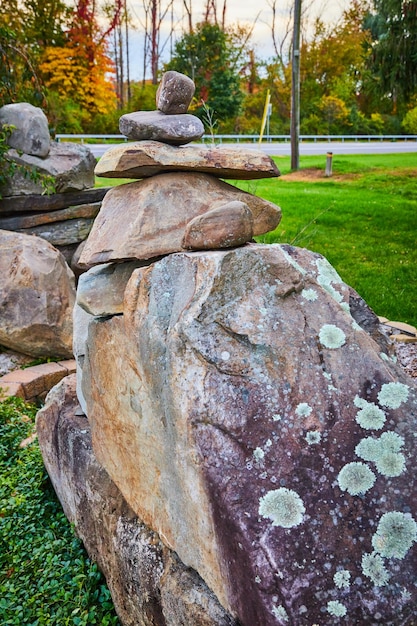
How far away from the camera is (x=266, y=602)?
179 centimetres

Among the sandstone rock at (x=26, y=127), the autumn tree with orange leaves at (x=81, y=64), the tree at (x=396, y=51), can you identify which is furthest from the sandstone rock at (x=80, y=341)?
the autumn tree with orange leaves at (x=81, y=64)

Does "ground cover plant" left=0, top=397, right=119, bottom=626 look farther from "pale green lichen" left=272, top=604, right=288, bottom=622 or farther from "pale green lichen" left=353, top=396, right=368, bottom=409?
"pale green lichen" left=353, top=396, right=368, bottom=409

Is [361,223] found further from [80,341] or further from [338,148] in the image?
[338,148]

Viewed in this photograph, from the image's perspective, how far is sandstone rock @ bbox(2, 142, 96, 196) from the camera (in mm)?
6754

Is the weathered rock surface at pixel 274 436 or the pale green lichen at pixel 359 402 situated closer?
the weathered rock surface at pixel 274 436

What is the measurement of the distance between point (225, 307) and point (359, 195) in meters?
10.1

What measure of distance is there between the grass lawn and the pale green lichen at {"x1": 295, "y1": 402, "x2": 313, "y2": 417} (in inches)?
123

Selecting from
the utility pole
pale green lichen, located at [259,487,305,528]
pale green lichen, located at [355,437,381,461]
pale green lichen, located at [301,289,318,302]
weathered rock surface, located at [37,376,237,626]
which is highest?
the utility pole

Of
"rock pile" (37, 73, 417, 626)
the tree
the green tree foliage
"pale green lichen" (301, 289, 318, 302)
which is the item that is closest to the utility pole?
the tree

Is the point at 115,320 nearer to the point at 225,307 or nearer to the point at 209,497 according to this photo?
the point at 225,307

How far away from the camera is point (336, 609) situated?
1760mm

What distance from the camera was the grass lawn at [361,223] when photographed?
6.98 meters

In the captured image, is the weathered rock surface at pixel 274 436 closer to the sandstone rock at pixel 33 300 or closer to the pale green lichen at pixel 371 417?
the pale green lichen at pixel 371 417

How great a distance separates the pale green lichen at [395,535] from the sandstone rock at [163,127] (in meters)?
1.91
